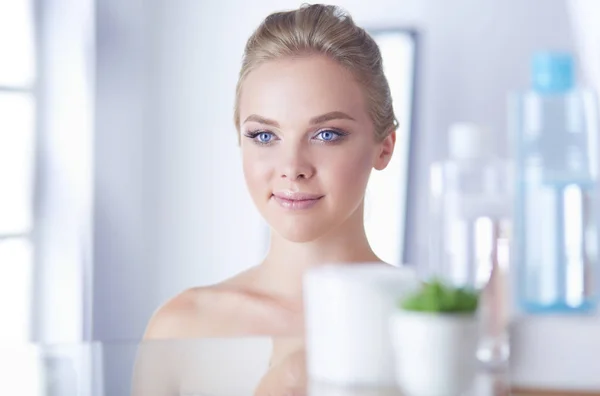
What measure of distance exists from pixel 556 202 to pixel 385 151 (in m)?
0.17

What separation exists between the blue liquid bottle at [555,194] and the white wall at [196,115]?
38 millimetres

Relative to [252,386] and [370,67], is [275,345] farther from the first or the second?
[370,67]

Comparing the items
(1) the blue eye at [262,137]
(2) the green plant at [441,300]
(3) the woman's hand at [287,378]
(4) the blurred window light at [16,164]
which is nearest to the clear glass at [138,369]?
(3) the woman's hand at [287,378]

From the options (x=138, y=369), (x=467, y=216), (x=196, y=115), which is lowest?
(x=138, y=369)

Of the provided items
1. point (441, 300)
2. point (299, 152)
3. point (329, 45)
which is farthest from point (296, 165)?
point (441, 300)

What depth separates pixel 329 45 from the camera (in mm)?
802

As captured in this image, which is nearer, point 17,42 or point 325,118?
point 325,118

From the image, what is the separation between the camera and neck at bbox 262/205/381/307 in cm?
82

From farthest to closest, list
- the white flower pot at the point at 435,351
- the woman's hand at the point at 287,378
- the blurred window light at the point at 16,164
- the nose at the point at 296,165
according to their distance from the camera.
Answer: the blurred window light at the point at 16,164
the nose at the point at 296,165
the woman's hand at the point at 287,378
the white flower pot at the point at 435,351

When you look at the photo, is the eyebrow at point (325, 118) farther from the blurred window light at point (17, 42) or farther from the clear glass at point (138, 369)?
the blurred window light at point (17, 42)

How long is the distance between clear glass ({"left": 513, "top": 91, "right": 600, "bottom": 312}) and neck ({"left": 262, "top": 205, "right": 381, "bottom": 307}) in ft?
0.51

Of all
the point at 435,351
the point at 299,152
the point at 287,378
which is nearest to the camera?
the point at 435,351

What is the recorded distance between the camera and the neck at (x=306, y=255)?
2.69 ft

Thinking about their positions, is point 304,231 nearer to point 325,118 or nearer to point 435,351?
point 325,118
